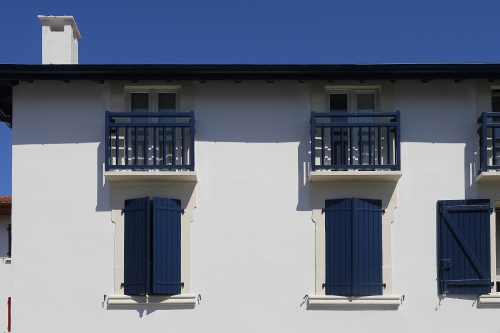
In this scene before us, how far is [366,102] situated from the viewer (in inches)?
558

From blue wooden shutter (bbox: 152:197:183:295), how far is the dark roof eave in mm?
2574

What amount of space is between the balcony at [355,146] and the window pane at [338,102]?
→ 0.75 ft

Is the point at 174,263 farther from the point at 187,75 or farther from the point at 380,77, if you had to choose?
the point at 380,77

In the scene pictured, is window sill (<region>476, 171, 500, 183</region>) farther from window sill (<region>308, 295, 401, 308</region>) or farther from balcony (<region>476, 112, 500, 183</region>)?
window sill (<region>308, 295, 401, 308</region>)

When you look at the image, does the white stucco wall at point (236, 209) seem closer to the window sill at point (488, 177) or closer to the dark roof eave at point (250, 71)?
the window sill at point (488, 177)

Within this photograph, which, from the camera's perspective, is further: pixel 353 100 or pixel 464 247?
pixel 353 100

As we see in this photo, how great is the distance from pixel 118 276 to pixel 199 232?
1.81m

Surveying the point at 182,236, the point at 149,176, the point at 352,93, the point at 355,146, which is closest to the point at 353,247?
the point at 355,146

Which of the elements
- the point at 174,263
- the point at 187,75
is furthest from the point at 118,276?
the point at 187,75

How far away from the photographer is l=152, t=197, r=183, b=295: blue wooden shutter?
1306 cm

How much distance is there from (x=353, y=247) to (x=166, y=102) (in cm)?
486

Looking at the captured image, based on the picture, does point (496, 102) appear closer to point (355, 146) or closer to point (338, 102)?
point (355, 146)

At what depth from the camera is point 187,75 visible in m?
13.5
